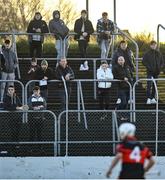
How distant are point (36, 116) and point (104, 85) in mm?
2112

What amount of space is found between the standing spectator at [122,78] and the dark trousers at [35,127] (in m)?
2.08

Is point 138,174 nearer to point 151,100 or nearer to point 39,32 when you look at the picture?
point 151,100

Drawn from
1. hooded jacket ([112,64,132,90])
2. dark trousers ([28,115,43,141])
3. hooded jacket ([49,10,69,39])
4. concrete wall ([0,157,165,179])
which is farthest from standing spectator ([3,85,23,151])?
hooded jacket ([49,10,69,39])

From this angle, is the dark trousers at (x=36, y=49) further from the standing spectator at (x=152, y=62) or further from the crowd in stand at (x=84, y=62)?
the standing spectator at (x=152, y=62)

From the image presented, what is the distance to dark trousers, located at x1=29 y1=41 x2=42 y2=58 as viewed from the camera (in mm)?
22469

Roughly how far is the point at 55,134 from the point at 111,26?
5184mm

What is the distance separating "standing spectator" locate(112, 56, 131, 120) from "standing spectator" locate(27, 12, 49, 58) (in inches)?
135

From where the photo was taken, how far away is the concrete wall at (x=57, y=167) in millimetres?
18141

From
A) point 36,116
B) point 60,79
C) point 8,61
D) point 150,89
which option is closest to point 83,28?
point 8,61

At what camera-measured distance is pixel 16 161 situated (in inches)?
717

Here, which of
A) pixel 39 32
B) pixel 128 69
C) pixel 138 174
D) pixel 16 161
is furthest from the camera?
pixel 39 32

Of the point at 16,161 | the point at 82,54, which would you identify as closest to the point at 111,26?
the point at 82,54

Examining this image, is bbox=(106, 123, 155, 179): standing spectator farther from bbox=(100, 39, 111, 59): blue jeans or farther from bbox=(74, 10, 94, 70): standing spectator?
bbox=(74, 10, 94, 70): standing spectator

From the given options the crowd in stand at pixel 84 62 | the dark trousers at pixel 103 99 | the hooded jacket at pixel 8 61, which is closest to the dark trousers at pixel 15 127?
the crowd in stand at pixel 84 62
